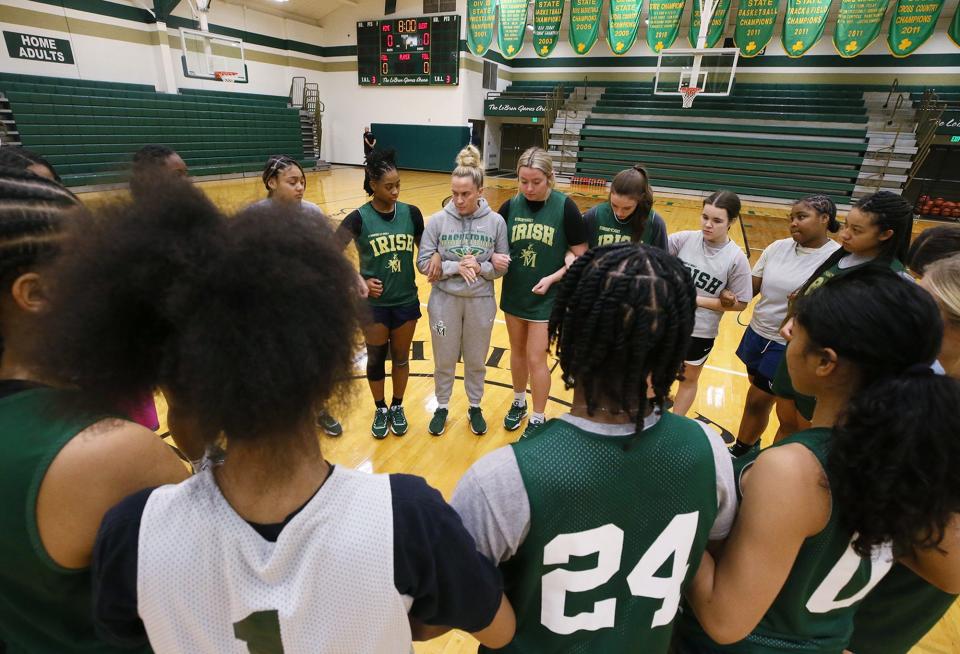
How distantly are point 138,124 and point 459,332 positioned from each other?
41.6 feet

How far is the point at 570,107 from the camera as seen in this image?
17.1 metres

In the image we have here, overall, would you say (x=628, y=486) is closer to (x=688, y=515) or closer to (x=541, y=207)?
(x=688, y=515)

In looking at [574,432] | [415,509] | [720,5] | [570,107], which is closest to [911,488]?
[574,432]

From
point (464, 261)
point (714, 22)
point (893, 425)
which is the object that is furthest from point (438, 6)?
point (893, 425)

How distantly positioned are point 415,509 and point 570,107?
1859 cm

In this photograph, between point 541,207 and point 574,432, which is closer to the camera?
point 574,432

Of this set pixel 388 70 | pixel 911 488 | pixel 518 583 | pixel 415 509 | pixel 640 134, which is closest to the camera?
pixel 415 509

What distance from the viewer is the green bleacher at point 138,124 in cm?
978

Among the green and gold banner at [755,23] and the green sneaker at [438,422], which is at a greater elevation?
the green and gold banner at [755,23]

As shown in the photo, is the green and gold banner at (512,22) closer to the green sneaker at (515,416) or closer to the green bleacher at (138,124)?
the green bleacher at (138,124)

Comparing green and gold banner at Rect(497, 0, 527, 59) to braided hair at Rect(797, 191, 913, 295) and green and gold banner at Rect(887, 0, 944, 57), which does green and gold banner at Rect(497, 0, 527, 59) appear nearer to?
green and gold banner at Rect(887, 0, 944, 57)

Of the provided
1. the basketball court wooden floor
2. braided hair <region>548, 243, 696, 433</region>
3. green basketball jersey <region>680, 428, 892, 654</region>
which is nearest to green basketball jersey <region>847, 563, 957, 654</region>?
green basketball jersey <region>680, 428, 892, 654</region>

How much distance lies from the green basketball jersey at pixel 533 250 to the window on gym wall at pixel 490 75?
16.0 m

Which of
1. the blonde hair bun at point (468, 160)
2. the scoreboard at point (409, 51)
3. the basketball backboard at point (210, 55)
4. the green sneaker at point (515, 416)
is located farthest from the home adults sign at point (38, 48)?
the green sneaker at point (515, 416)
